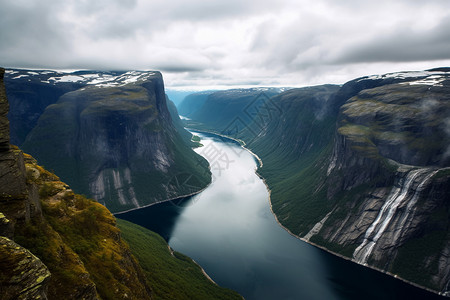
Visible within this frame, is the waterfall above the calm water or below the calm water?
above

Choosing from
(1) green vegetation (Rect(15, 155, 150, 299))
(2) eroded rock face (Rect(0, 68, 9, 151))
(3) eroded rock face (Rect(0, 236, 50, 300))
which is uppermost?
(2) eroded rock face (Rect(0, 68, 9, 151))

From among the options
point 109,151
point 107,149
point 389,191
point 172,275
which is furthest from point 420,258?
point 107,149

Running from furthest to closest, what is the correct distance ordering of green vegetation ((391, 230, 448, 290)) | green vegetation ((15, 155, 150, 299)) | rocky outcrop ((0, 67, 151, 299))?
green vegetation ((391, 230, 448, 290)) → green vegetation ((15, 155, 150, 299)) → rocky outcrop ((0, 67, 151, 299))

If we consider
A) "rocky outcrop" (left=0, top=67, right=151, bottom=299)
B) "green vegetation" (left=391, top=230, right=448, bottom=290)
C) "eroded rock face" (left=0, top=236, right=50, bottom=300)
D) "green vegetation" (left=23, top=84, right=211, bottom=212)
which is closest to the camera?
"eroded rock face" (left=0, top=236, right=50, bottom=300)

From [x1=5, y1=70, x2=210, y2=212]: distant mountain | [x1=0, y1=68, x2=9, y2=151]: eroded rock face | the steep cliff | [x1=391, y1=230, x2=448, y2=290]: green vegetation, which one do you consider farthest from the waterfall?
[x1=0, y1=68, x2=9, y2=151]: eroded rock face

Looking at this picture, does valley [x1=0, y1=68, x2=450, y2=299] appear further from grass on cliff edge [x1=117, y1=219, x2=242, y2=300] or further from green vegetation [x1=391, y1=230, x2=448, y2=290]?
grass on cliff edge [x1=117, y1=219, x2=242, y2=300]

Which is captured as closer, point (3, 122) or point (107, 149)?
point (3, 122)

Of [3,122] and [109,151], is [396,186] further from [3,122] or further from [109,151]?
[109,151]

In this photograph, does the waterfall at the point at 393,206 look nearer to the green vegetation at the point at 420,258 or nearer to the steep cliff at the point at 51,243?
the green vegetation at the point at 420,258
